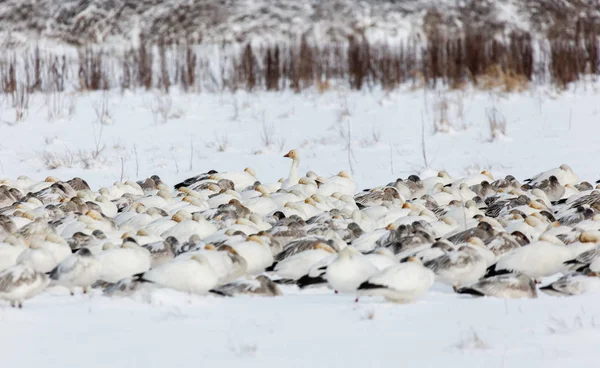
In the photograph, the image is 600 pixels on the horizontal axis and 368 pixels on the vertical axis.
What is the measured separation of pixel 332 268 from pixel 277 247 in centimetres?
141

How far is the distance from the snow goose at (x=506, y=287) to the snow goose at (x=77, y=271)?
2422mm

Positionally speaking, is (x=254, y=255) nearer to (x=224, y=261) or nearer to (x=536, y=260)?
(x=224, y=261)

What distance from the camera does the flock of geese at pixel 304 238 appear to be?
19.4 feet

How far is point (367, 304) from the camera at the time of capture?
580 centimetres

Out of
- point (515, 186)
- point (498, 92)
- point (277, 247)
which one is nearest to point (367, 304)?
point (277, 247)

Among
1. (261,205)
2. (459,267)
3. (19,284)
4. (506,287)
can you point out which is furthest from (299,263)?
(261,205)

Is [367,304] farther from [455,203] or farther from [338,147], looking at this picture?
[338,147]

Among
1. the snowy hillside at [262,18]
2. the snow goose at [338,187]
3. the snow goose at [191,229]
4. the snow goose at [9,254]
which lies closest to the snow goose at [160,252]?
the snow goose at [191,229]

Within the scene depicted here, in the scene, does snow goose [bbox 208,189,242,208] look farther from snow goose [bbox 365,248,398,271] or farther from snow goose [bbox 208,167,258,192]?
snow goose [bbox 365,248,398,271]

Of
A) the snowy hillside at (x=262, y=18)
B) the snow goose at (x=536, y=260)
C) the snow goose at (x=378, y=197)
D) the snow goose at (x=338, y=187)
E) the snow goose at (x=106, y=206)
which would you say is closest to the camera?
the snow goose at (x=536, y=260)

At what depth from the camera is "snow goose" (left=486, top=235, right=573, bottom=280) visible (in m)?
6.39

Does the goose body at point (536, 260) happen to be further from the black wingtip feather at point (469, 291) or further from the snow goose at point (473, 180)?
the snow goose at point (473, 180)

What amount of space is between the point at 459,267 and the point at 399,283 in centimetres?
72

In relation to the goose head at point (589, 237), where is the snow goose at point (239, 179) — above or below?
below
